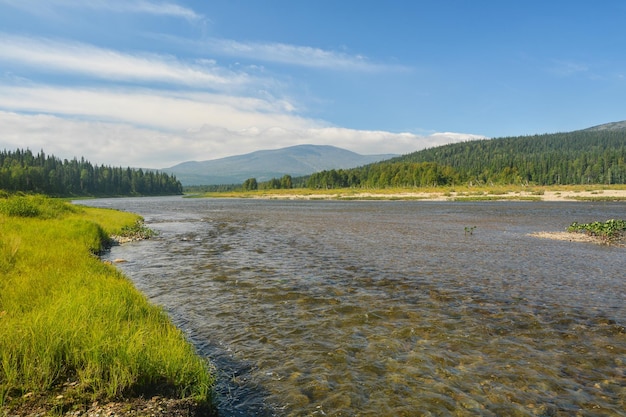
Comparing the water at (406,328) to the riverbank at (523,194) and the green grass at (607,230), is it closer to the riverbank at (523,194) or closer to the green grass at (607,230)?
the green grass at (607,230)

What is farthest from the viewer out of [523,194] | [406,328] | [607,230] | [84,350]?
[523,194]

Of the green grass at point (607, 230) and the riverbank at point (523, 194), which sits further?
the riverbank at point (523, 194)

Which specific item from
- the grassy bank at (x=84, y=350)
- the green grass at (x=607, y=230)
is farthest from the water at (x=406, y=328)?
the green grass at (x=607, y=230)

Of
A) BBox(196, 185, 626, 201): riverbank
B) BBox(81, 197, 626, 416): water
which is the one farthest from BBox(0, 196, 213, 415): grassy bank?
BBox(196, 185, 626, 201): riverbank

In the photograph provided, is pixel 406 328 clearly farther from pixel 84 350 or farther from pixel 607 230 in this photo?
pixel 607 230

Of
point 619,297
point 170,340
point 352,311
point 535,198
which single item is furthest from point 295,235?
point 535,198

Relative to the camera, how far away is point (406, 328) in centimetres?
1198

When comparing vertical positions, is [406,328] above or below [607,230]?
below

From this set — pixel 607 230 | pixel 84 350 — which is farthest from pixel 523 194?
pixel 84 350

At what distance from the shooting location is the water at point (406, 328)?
8.05 metres

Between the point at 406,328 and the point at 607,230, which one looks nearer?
the point at 406,328

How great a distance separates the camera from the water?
8.05m

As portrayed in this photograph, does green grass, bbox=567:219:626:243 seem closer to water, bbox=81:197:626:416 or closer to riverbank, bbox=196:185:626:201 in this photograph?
water, bbox=81:197:626:416

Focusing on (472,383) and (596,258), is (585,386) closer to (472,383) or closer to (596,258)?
(472,383)
